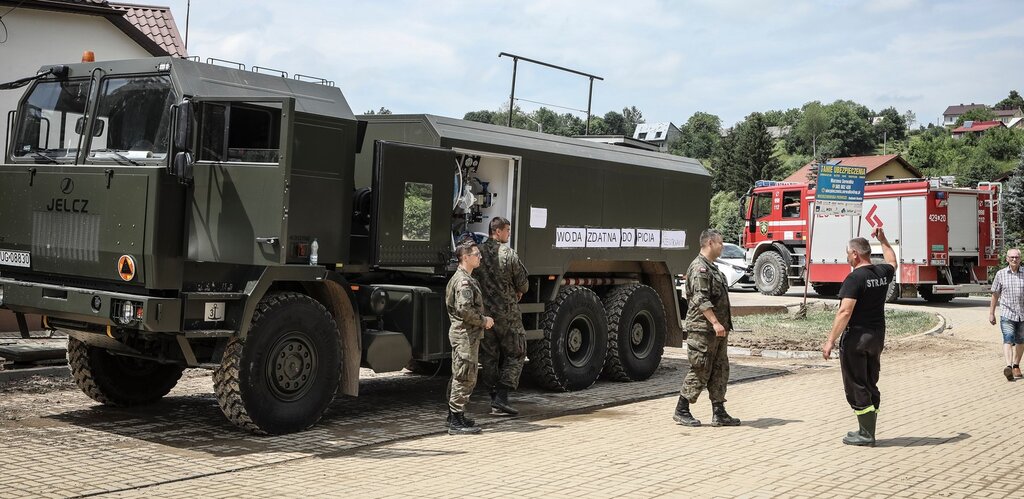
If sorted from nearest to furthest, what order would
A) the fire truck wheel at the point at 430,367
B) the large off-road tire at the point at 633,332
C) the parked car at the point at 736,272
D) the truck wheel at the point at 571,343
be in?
the truck wheel at the point at 571,343
the fire truck wheel at the point at 430,367
the large off-road tire at the point at 633,332
the parked car at the point at 736,272

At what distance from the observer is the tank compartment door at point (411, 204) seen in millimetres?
9164

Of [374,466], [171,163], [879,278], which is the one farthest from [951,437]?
[171,163]

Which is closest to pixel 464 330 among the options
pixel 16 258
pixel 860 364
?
pixel 860 364

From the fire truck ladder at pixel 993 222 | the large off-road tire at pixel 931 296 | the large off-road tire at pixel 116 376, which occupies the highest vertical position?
the fire truck ladder at pixel 993 222

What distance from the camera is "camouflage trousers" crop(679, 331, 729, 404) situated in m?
9.58

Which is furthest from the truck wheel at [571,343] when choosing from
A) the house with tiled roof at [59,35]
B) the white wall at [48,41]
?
the white wall at [48,41]

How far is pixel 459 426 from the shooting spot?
892 centimetres

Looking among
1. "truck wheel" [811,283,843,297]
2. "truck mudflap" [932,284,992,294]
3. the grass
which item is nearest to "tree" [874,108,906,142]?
"truck wheel" [811,283,843,297]

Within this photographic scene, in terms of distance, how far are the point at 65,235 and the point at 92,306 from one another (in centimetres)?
78

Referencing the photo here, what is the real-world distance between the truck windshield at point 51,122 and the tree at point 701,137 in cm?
9897

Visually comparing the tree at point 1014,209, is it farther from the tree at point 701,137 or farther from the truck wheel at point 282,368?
the tree at point 701,137

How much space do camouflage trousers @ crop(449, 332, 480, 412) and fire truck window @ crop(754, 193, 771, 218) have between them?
2135cm

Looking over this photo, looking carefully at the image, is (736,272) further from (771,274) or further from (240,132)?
(240,132)

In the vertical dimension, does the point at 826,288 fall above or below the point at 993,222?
below
